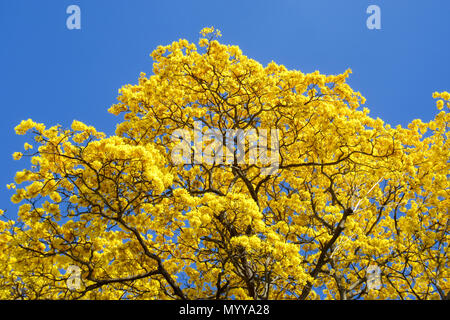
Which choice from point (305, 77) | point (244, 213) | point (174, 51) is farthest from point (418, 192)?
point (174, 51)

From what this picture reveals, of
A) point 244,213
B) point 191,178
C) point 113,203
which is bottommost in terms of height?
point 244,213

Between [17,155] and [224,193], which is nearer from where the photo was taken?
[17,155]

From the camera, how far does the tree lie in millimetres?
6508

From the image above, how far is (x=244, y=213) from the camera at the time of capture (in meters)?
6.50

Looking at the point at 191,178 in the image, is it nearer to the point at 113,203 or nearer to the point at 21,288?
the point at 113,203

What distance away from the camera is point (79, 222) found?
22.1 feet

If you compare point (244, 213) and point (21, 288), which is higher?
point (244, 213)

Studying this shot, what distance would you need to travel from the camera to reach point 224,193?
29.8ft

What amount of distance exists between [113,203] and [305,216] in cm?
481

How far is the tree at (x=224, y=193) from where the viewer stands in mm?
6508

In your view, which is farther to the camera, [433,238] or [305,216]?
[305,216]
